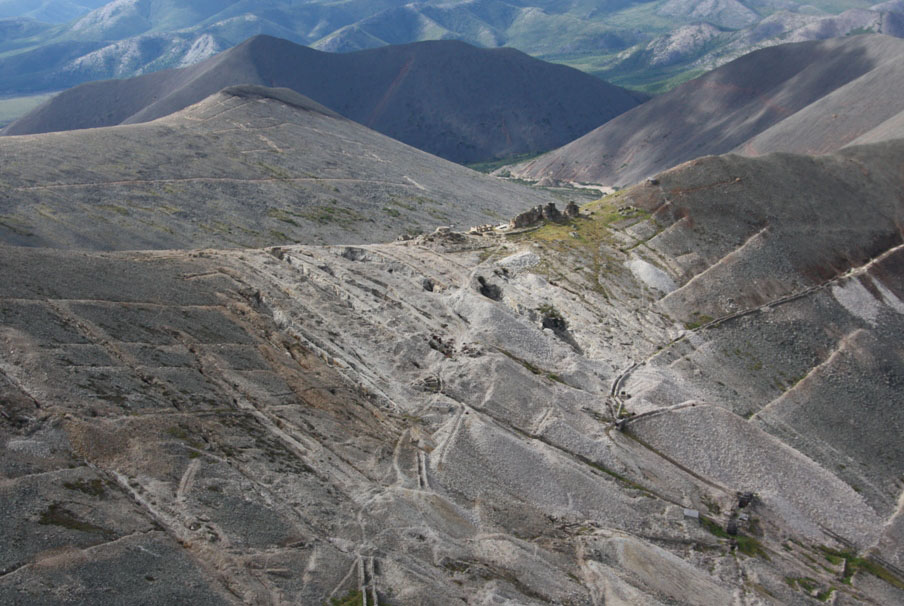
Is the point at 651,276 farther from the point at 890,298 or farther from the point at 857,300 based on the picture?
the point at 890,298

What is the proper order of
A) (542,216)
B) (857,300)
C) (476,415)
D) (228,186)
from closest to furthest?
(476,415)
(857,300)
(542,216)
(228,186)

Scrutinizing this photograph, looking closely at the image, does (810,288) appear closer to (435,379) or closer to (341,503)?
(435,379)

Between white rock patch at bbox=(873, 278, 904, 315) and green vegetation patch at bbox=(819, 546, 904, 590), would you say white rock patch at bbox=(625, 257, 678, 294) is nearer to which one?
white rock patch at bbox=(873, 278, 904, 315)

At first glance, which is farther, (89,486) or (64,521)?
(89,486)

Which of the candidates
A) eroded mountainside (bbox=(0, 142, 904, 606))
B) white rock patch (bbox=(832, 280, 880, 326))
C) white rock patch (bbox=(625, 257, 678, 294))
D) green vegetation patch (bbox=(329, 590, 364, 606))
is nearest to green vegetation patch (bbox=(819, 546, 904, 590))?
eroded mountainside (bbox=(0, 142, 904, 606))

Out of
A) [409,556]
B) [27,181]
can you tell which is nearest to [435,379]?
[409,556]

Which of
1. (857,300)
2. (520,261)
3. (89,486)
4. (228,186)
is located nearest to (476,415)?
(520,261)

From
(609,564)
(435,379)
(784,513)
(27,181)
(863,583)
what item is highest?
(27,181)
